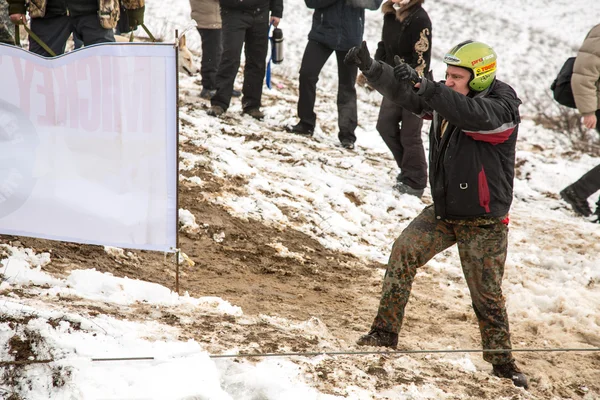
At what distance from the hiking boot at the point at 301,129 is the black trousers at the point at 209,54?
133 centimetres

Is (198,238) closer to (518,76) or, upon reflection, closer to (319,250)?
(319,250)

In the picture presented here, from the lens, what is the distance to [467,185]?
377 cm

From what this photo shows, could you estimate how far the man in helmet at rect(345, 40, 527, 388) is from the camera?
3652 mm

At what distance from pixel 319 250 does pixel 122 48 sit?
2.87m

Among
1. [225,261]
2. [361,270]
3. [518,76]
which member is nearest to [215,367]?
[225,261]

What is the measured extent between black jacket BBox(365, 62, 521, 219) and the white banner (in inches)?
52.7

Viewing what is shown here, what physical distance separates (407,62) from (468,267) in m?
3.56

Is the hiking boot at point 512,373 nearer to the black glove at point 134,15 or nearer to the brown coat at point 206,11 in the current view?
the black glove at point 134,15

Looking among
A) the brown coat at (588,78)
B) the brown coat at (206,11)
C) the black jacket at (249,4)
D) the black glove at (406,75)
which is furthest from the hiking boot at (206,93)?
the black glove at (406,75)

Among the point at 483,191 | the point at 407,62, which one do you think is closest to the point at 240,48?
the point at 407,62

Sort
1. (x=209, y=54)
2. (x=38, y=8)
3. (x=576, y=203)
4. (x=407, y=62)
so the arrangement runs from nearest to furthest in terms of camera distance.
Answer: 1. (x=38, y=8)
2. (x=407, y=62)
3. (x=576, y=203)
4. (x=209, y=54)

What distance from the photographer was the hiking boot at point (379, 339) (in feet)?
13.0

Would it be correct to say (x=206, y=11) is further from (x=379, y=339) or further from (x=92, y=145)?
(x=379, y=339)

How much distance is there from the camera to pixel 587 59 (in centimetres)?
686
